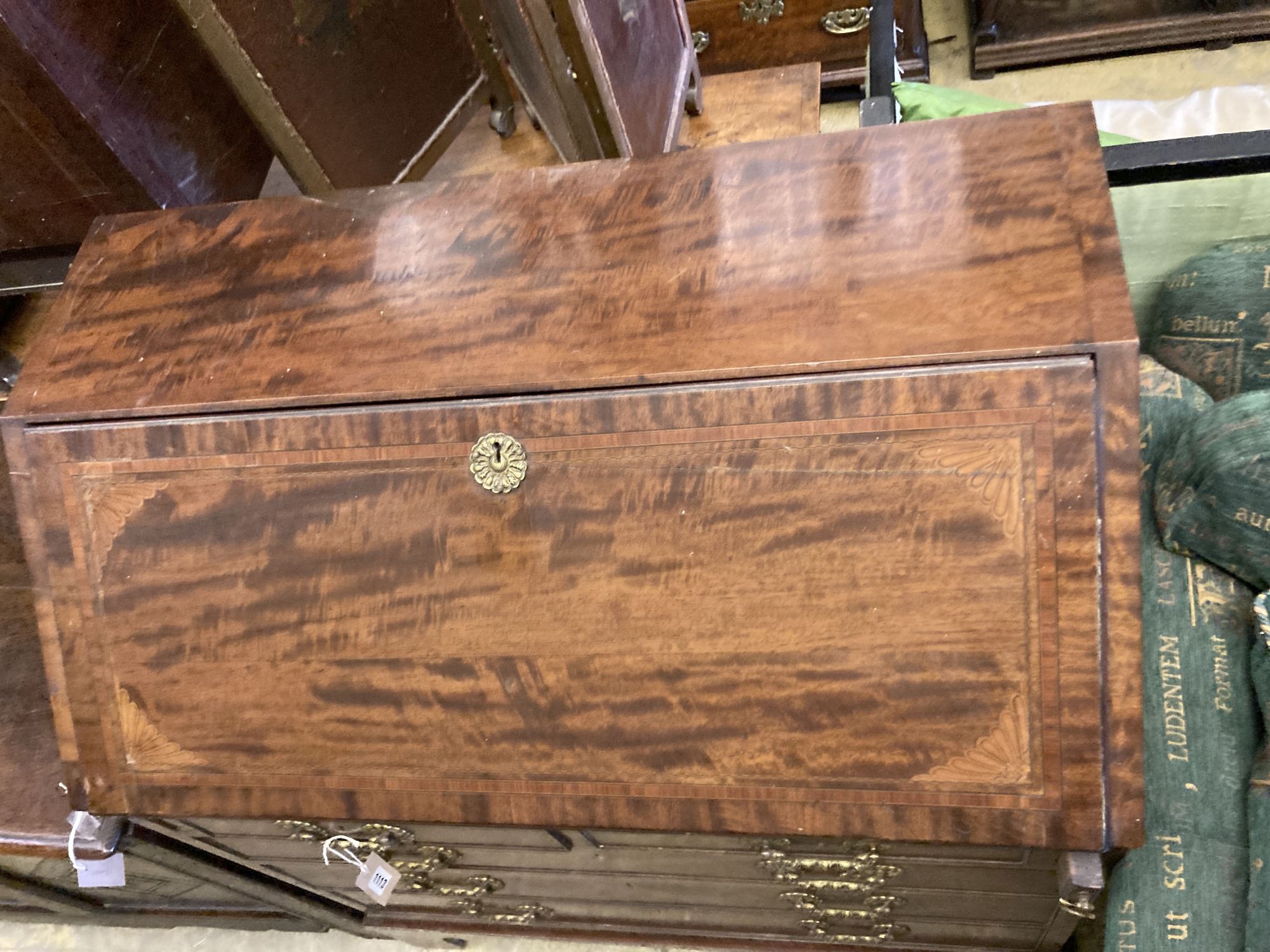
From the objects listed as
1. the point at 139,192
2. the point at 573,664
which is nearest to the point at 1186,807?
the point at 573,664

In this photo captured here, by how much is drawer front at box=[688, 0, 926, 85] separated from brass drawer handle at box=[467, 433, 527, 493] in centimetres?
181

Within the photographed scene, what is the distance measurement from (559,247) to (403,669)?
483mm

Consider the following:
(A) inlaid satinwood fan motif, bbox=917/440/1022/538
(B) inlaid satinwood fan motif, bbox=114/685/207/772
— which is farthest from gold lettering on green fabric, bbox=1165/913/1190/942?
(B) inlaid satinwood fan motif, bbox=114/685/207/772

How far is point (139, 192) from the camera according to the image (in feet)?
4.45

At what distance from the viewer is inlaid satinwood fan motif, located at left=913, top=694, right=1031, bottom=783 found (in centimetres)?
79

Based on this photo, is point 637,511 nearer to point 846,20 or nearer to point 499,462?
point 499,462

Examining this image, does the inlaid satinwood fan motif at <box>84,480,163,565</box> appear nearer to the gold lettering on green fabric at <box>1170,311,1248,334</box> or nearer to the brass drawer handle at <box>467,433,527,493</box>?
the brass drawer handle at <box>467,433,527,493</box>

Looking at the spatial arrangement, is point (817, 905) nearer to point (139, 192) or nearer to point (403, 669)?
point (403, 669)

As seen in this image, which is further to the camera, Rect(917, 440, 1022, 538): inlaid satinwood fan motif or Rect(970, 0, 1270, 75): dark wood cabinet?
Rect(970, 0, 1270, 75): dark wood cabinet

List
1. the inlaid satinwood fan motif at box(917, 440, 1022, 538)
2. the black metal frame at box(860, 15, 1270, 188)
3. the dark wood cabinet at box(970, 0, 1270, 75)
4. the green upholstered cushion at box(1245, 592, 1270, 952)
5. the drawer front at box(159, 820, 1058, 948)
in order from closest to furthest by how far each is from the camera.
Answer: the inlaid satinwood fan motif at box(917, 440, 1022, 538) → the green upholstered cushion at box(1245, 592, 1270, 952) → the drawer front at box(159, 820, 1058, 948) → the black metal frame at box(860, 15, 1270, 188) → the dark wood cabinet at box(970, 0, 1270, 75)

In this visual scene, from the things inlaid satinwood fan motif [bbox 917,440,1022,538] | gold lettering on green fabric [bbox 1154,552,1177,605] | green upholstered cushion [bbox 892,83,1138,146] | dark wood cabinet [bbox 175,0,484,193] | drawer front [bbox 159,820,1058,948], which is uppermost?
dark wood cabinet [bbox 175,0,484,193]

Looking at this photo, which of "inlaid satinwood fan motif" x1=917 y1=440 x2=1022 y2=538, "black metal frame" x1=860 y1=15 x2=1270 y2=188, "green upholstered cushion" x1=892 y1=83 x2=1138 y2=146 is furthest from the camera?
"green upholstered cushion" x1=892 y1=83 x2=1138 y2=146

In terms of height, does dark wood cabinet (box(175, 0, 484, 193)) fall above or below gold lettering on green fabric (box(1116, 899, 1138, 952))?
above

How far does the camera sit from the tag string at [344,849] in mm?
1147
